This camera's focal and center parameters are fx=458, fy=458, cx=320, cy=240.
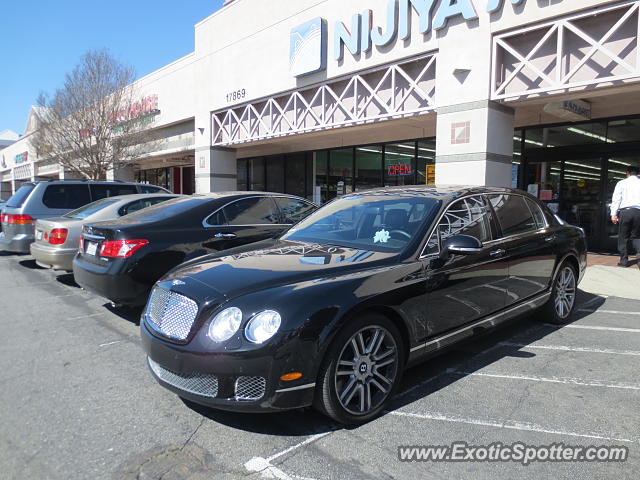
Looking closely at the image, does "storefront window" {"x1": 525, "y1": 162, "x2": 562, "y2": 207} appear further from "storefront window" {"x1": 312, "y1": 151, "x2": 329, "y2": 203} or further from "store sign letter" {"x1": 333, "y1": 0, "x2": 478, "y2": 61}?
"storefront window" {"x1": 312, "y1": 151, "x2": 329, "y2": 203}

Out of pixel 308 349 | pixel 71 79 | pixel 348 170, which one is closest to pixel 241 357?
pixel 308 349

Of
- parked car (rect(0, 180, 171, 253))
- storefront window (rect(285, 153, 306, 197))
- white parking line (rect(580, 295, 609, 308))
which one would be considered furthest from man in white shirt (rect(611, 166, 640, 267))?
storefront window (rect(285, 153, 306, 197))

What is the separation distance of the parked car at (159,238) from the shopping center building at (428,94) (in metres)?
5.49

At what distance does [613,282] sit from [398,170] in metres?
7.78

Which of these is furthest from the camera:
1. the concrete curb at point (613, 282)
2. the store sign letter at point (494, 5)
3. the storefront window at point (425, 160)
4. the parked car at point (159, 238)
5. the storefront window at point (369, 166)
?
the storefront window at point (369, 166)

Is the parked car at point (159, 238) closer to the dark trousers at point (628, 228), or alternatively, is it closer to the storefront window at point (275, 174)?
the dark trousers at point (628, 228)

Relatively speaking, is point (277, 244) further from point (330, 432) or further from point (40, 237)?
Answer: point (40, 237)

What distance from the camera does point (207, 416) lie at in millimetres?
3127

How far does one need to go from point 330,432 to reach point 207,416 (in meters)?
0.86

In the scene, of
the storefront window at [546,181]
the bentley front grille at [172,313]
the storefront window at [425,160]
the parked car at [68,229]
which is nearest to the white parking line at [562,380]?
the bentley front grille at [172,313]

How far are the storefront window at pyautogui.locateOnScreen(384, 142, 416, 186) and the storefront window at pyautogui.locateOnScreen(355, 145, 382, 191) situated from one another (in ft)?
0.95

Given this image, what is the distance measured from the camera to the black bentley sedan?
106 inches

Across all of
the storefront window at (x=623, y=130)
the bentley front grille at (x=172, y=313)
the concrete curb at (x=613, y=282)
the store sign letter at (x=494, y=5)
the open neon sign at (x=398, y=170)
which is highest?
the store sign letter at (x=494, y=5)

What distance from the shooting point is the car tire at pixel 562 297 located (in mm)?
5145
